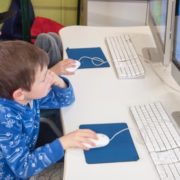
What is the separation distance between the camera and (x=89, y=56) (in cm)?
179

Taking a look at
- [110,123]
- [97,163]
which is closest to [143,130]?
[110,123]

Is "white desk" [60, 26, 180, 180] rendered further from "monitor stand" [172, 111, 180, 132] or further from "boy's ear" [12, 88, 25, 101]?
"boy's ear" [12, 88, 25, 101]

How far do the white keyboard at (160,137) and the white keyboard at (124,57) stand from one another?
0.81 ft

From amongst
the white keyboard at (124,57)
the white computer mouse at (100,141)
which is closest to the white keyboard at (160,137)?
the white computer mouse at (100,141)

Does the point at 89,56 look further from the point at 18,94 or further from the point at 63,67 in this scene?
the point at 18,94

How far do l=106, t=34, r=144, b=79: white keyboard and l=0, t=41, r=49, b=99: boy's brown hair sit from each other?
49 cm

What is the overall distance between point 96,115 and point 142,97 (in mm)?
212

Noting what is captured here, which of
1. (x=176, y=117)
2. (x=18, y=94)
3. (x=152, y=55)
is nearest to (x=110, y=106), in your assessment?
(x=176, y=117)

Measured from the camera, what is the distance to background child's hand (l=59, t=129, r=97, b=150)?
3.92ft

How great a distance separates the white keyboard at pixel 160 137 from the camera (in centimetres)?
111

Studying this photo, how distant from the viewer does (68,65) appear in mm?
1641

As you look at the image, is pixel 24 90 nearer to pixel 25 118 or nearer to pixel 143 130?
pixel 25 118

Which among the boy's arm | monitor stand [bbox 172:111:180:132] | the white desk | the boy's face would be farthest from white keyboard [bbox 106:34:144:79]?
the boy's arm

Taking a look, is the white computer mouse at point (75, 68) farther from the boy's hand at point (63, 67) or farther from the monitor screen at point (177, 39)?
the monitor screen at point (177, 39)
